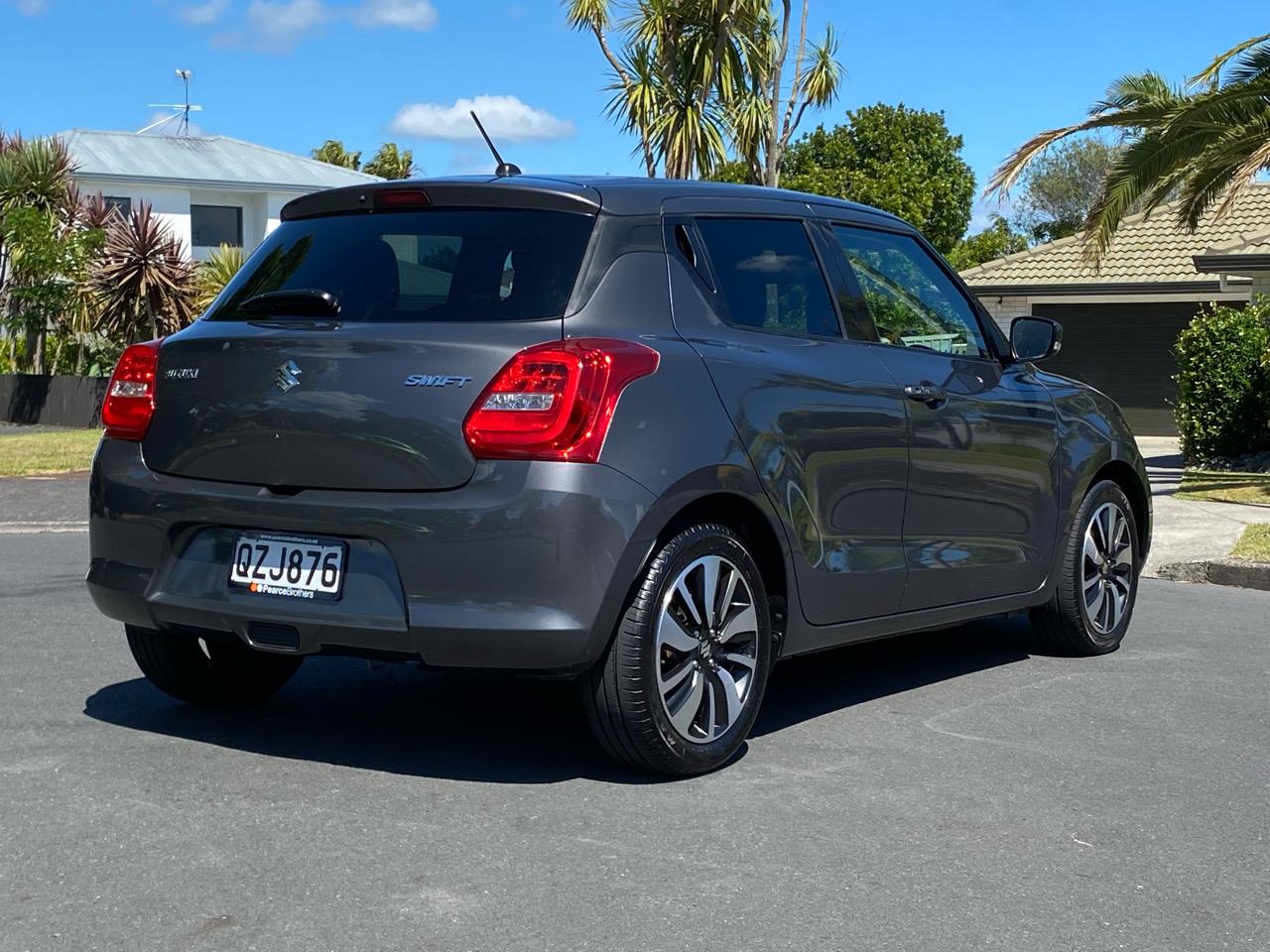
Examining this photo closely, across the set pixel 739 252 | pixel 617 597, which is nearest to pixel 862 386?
pixel 739 252

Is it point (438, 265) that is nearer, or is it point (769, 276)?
point (438, 265)

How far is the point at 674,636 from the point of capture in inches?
199

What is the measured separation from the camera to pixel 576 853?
435cm

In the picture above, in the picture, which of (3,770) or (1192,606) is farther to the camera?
(1192,606)

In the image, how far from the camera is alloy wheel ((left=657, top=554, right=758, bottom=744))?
5.06 meters

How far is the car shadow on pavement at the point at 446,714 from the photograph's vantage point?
5.30 metres

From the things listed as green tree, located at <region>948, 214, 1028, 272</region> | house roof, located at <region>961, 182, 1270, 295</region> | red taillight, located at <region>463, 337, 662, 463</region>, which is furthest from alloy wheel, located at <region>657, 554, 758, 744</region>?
green tree, located at <region>948, 214, 1028, 272</region>

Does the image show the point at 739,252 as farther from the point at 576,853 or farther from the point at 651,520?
the point at 576,853

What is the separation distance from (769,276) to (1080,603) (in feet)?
7.79

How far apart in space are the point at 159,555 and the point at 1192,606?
6.10 meters

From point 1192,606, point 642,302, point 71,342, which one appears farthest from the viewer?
point 71,342

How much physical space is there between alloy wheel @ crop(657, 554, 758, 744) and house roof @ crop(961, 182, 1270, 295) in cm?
2316

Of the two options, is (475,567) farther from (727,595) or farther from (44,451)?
(44,451)

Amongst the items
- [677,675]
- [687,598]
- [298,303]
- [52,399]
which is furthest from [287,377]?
[52,399]
